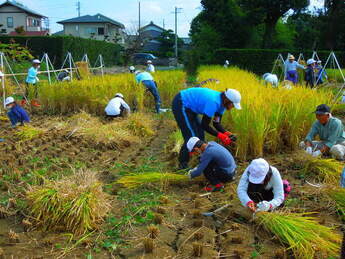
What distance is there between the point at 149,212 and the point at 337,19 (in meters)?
23.1

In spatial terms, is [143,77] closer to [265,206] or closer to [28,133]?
[28,133]

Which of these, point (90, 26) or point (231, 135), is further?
point (90, 26)

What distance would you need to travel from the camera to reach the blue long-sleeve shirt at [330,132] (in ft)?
12.9

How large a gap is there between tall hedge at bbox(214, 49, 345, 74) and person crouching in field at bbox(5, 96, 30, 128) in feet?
49.9

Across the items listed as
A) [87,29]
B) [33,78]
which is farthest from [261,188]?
[87,29]

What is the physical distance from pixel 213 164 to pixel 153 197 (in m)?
0.67

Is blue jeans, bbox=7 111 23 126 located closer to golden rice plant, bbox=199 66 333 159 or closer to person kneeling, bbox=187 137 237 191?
golden rice plant, bbox=199 66 333 159

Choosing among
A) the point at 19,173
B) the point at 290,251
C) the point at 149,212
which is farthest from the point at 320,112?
the point at 19,173

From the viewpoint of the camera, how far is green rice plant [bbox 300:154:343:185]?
10.9 ft

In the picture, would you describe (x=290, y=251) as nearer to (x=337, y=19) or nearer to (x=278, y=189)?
(x=278, y=189)

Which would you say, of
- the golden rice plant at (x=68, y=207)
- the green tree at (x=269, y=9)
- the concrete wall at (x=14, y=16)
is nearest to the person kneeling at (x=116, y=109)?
the golden rice plant at (x=68, y=207)

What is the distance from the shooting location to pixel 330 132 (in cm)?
398

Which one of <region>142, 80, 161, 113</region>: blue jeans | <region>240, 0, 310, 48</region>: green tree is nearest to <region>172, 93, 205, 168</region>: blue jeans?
<region>142, 80, 161, 113</region>: blue jeans

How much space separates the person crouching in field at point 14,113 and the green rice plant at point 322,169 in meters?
4.66
